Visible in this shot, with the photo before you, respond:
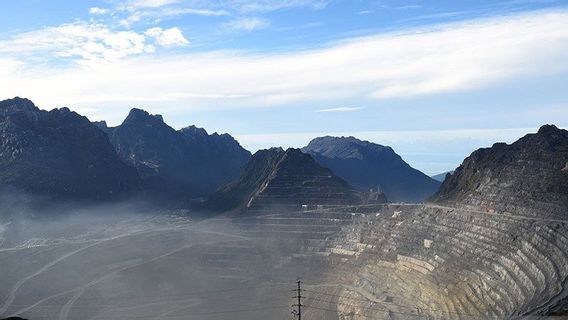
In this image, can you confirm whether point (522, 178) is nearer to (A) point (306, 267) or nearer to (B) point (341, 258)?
(B) point (341, 258)

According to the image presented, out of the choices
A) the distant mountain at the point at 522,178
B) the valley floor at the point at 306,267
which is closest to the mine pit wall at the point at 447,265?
the valley floor at the point at 306,267

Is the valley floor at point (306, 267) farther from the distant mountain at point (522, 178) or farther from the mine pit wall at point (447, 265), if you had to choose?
the distant mountain at point (522, 178)

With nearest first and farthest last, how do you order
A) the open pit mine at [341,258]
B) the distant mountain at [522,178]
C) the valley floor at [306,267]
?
the valley floor at [306,267] → the open pit mine at [341,258] → the distant mountain at [522,178]

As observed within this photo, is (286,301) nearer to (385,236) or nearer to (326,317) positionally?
(326,317)

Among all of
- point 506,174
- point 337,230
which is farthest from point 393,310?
point 337,230

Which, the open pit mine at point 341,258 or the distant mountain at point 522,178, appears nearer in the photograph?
the open pit mine at point 341,258
